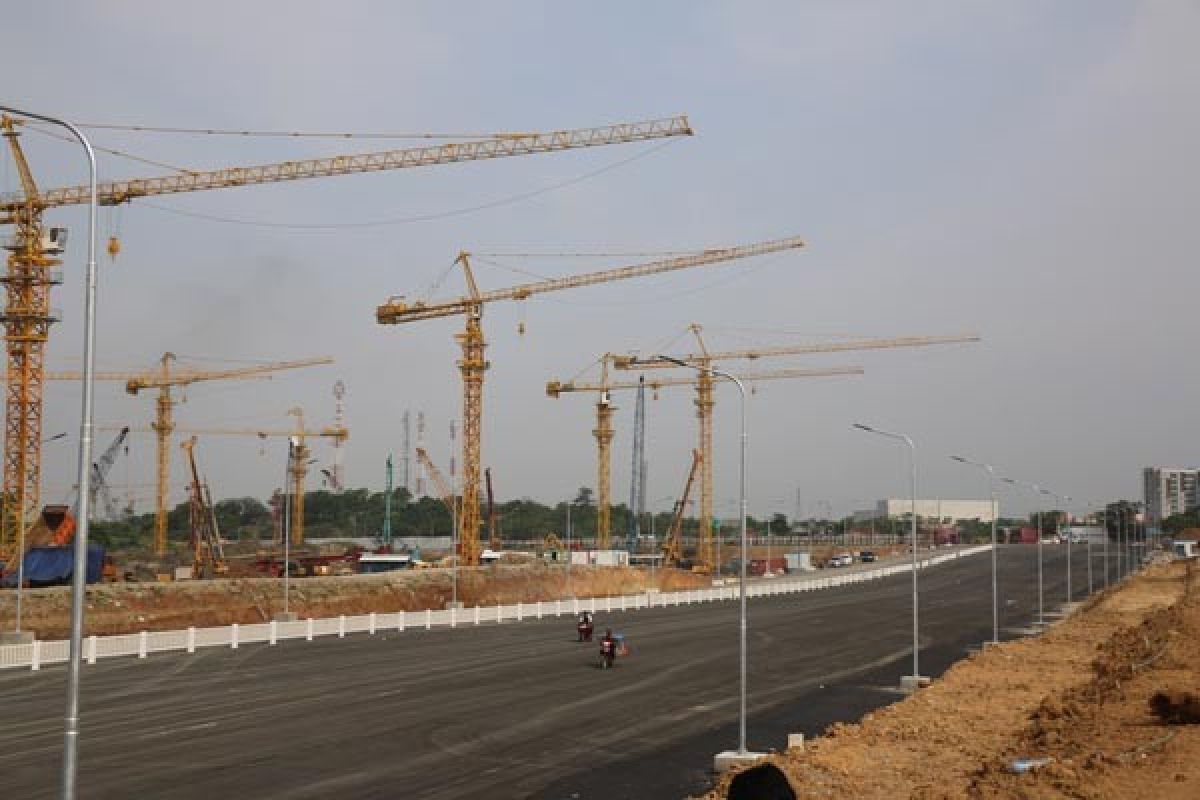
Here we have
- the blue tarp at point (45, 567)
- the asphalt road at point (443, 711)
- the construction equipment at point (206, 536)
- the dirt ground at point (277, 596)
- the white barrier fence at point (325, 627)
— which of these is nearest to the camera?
the asphalt road at point (443, 711)

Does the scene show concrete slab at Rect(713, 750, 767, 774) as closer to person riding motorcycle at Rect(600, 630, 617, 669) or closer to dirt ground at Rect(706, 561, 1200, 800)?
dirt ground at Rect(706, 561, 1200, 800)

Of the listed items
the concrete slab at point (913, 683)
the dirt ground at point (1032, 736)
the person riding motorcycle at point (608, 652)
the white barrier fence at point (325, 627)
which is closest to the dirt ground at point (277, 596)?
the white barrier fence at point (325, 627)

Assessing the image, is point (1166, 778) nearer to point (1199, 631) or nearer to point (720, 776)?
point (720, 776)

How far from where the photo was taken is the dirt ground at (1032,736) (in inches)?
736

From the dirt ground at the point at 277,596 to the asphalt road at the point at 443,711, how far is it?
60.8 feet

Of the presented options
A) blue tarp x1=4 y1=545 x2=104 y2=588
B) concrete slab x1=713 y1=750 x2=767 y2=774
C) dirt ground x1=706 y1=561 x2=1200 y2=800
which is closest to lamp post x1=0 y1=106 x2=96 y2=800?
dirt ground x1=706 y1=561 x2=1200 y2=800

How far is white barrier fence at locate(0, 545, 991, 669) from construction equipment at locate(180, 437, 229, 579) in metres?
37.4

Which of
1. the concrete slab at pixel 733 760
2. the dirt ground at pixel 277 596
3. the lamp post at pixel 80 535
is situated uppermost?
the lamp post at pixel 80 535

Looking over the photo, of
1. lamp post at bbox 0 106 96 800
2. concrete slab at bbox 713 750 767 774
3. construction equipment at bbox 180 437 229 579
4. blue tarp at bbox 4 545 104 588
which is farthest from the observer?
construction equipment at bbox 180 437 229 579

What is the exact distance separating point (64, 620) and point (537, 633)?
95.3ft

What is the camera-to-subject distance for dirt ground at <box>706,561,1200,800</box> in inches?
736

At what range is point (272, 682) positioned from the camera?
42500mm

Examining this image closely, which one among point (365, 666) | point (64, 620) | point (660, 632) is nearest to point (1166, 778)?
point (365, 666)

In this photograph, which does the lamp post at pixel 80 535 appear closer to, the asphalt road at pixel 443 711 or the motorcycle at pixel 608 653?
the asphalt road at pixel 443 711
